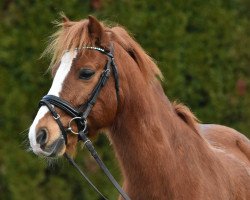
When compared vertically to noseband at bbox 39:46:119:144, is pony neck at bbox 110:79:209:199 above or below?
below

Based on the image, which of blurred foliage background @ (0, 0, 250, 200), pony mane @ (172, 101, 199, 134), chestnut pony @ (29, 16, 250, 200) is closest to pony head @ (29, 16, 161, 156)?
chestnut pony @ (29, 16, 250, 200)

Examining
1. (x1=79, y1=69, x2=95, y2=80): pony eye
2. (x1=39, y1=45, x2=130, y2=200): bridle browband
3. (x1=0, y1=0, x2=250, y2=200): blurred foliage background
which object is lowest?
(x1=0, y1=0, x2=250, y2=200): blurred foliage background

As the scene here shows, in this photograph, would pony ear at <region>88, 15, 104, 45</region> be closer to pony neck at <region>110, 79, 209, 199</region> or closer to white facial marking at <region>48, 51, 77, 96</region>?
white facial marking at <region>48, 51, 77, 96</region>

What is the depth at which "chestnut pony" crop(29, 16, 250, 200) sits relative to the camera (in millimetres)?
4387

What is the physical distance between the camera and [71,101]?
4383mm

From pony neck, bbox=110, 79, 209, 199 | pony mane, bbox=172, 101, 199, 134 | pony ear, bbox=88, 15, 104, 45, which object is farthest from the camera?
pony mane, bbox=172, 101, 199, 134

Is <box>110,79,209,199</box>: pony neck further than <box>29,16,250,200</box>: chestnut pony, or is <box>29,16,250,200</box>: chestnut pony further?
<box>110,79,209,199</box>: pony neck

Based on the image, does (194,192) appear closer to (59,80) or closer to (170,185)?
(170,185)

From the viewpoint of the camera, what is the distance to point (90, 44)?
177 inches

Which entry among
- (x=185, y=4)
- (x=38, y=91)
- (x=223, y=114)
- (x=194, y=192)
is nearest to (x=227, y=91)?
(x=223, y=114)

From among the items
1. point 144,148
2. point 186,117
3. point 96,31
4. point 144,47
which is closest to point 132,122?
point 144,148

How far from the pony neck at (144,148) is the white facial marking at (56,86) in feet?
1.40

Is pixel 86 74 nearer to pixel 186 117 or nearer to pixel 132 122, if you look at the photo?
pixel 132 122

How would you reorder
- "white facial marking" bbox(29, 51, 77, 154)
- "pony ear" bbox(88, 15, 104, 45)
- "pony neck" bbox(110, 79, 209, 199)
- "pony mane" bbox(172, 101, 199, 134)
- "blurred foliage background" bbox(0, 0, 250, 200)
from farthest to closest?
"blurred foliage background" bbox(0, 0, 250, 200), "pony mane" bbox(172, 101, 199, 134), "pony neck" bbox(110, 79, 209, 199), "pony ear" bbox(88, 15, 104, 45), "white facial marking" bbox(29, 51, 77, 154)
